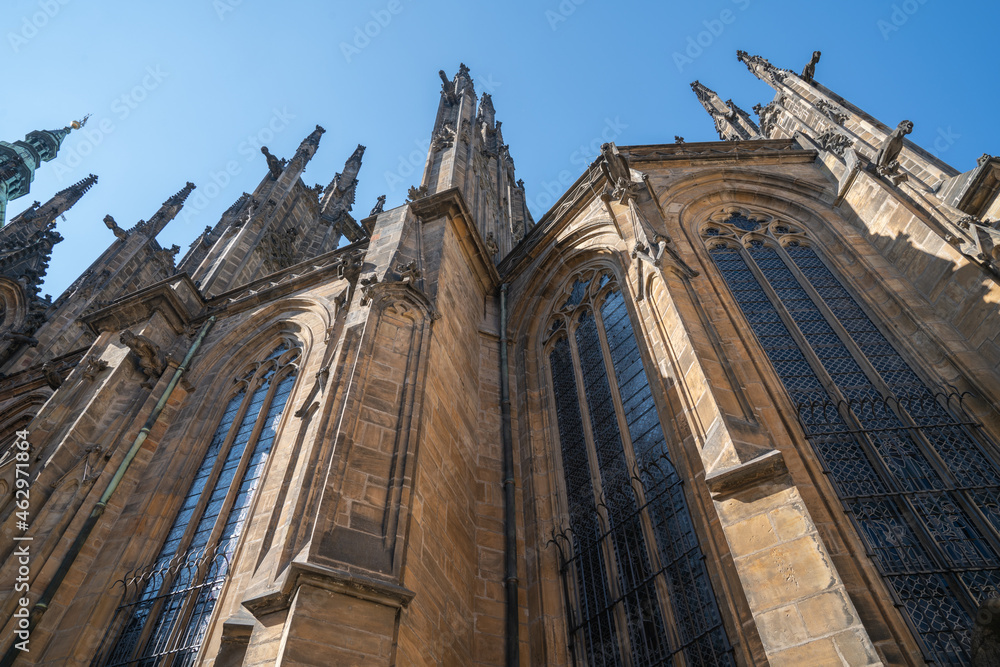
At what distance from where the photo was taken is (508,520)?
792cm

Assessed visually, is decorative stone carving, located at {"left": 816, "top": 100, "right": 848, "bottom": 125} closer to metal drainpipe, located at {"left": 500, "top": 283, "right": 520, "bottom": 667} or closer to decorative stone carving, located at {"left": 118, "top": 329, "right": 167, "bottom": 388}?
metal drainpipe, located at {"left": 500, "top": 283, "right": 520, "bottom": 667}

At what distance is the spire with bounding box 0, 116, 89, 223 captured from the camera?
1649 inches

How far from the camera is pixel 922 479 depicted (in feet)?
21.6

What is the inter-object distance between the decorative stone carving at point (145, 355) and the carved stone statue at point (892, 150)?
11.5m

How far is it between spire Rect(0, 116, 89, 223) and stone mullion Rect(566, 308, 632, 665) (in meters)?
43.2

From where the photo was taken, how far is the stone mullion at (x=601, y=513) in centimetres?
632

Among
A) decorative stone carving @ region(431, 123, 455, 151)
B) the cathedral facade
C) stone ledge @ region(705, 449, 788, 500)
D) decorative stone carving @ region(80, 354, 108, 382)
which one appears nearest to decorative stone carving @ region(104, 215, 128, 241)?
decorative stone carving @ region(431, 123, 455, 151)

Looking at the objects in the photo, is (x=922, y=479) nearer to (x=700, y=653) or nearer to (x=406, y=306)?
(x=700, y=653)

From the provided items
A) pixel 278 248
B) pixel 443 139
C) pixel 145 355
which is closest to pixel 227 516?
pixel 145 355

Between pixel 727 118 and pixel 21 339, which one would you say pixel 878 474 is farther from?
pixel 21 339

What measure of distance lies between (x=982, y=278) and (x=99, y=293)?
23.6 m

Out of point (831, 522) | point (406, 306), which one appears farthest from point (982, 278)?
point (406, 306)

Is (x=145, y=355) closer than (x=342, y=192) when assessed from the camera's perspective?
Yes

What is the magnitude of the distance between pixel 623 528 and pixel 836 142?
9.48 meters
